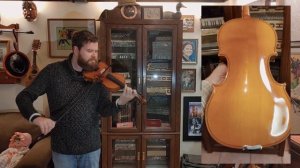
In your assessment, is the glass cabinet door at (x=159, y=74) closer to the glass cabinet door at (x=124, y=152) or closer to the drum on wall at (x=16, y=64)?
the glass cabinet door at (x=124, y=152)

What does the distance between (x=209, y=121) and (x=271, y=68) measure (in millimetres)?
319

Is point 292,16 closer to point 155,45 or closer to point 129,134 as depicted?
point 155,45

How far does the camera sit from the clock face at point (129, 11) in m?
2.29

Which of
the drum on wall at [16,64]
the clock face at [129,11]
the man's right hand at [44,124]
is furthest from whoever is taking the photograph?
the drum on wall at [16,64]

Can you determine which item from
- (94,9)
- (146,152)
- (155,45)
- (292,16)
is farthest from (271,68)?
(94,9)

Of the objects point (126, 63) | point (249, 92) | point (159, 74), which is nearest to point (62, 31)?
point (126, 63)

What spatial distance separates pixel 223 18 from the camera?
1.14 meters

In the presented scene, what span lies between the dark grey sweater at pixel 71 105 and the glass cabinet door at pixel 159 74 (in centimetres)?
83

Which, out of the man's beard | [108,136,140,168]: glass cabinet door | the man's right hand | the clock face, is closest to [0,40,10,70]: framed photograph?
the clock face

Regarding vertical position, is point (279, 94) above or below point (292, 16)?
below

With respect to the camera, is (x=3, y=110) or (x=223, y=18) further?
(x=3, y=110)

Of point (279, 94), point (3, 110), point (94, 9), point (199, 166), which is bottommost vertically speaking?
point (199, 166)

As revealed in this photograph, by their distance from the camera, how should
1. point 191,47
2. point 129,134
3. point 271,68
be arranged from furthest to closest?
point 191,47 < point 129,134 < point 271,68

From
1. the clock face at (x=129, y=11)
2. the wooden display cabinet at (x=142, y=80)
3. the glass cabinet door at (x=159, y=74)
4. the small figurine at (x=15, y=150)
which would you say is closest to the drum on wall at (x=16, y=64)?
the small figurine at (x=15, y=150)
